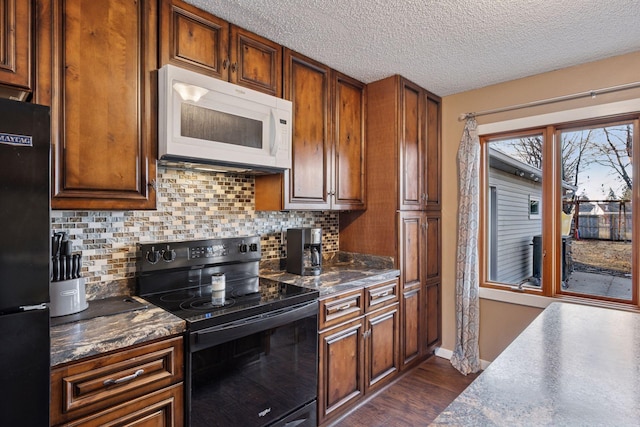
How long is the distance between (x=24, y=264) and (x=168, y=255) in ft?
3.21

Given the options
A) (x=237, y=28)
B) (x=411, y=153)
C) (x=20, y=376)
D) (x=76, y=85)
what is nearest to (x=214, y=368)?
(x=20, y=376)

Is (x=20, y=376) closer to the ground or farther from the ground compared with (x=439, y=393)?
farther from the ground

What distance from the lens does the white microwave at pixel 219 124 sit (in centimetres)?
165

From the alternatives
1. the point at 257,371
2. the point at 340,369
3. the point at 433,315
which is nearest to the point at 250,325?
the point at 257,371

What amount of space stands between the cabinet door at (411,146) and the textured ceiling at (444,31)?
23cm

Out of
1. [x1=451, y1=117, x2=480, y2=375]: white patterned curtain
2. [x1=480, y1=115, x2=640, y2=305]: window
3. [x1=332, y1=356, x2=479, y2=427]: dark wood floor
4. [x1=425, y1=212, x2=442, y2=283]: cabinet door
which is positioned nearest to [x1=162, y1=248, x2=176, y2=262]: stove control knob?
[x1=332, y1=356, x2=479, y2=427]: dark wood floor

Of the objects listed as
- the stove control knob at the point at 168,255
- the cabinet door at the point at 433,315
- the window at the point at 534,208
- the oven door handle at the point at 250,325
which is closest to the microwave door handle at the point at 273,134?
the stove control knob at the point at 168,255

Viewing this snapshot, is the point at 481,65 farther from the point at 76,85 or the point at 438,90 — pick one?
the point at 76,85

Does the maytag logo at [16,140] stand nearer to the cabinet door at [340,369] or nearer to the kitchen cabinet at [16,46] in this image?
the kitchen cabinet at [16,46]

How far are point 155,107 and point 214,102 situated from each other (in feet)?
0.92

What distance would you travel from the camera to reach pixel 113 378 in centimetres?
127

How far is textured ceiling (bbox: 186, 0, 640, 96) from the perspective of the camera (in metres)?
1.84

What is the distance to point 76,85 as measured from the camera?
1.45 metres

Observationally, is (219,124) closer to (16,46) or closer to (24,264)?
(16,46)
